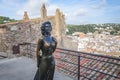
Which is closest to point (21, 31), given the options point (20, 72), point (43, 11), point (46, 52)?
point (43, 11)

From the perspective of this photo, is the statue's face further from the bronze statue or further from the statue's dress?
the statue's dress

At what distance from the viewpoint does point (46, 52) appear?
129 inches

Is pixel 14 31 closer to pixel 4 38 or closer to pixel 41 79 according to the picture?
pixel 4 38

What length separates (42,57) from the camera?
330cm

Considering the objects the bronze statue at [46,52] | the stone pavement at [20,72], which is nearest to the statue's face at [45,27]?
the bronze statue at [46,52]

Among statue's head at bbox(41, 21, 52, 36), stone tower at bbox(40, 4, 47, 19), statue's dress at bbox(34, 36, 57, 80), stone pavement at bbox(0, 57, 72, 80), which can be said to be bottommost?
stone pavement at bbox(0, 57, 72, 80)

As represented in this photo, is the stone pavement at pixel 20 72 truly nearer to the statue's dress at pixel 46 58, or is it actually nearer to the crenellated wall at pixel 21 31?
the statue's dress at pixel 46 58

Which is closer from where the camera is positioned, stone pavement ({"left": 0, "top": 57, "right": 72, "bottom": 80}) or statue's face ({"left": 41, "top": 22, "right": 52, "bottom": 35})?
statue's face ({"left": 41, "top": 22, "right": 52, "bottom": 35})

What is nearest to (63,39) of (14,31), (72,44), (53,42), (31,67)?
(72,44)

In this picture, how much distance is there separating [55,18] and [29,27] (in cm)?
380

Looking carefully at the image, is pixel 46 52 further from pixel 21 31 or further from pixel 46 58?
pixel 21 31

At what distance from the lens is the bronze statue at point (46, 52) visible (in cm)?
322

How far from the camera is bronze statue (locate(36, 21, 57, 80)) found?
127 inches

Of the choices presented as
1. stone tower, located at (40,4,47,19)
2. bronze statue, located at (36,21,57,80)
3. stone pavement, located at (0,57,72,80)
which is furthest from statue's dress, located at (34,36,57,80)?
stone tower, located at (40,4,47,19)
